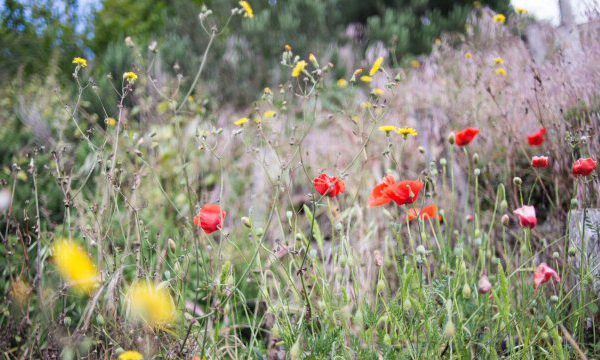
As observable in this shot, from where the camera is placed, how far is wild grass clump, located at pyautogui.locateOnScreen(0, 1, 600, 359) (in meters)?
1.63

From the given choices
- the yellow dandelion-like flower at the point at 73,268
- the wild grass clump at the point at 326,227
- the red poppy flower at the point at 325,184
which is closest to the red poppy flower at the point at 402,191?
the wild grass clump at the point at 326,227

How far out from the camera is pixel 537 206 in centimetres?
309

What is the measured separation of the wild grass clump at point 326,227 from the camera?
1632 millimetres

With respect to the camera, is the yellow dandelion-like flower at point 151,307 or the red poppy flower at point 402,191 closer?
the yellow dandelion-like flower at point 151,307

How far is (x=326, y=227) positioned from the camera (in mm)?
3439

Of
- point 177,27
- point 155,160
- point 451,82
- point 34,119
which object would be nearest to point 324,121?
point 451,82

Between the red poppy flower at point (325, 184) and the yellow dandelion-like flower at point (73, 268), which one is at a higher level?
the red poppy flower at point (325, 184)

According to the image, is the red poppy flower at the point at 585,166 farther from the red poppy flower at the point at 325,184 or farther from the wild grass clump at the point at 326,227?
the red poppy flower at the point at 325,184

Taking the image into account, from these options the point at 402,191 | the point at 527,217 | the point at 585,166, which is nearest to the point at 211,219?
the point at 402,191

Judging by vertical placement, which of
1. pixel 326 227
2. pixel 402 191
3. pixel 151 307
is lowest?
pixel 326 227

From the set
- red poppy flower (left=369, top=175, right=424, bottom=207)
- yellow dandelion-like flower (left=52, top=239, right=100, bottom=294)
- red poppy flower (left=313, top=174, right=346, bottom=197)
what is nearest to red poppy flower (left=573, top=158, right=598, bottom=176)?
red poppy flower (left=369, top=175, right=424, bottom=207)

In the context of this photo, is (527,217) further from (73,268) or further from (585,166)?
(73,268)

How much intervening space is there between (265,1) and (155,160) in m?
6.95

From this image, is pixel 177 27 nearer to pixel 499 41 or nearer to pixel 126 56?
pixel 126 56
